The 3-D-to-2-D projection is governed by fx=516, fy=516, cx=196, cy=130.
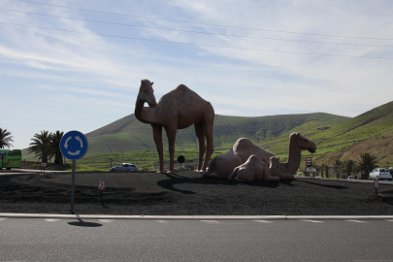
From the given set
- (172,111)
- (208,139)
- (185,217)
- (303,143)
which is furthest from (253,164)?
(185,217)

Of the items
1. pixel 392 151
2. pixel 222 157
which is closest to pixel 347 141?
pixel 392 151

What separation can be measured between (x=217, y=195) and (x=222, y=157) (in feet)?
21.9

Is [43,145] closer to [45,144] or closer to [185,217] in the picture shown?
[45,144]

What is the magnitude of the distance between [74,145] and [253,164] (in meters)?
10.4

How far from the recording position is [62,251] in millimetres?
8109

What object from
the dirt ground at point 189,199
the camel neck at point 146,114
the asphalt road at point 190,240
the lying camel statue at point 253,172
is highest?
the camel neck at point 146,114

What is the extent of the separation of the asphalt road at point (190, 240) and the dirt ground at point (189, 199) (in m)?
2.18

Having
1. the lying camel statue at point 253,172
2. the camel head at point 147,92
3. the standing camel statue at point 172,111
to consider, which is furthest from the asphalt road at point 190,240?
the standing camel statue at point 172,111

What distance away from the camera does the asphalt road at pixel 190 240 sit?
26.3 ft

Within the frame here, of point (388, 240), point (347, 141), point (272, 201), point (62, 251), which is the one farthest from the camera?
point (347, 141)

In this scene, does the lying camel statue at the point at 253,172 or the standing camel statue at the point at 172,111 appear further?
the standing camel statue at the point at 172,111

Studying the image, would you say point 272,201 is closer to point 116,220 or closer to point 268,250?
point 116,220

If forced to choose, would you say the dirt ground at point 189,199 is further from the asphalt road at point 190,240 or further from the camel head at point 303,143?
the camel head at point 303,143

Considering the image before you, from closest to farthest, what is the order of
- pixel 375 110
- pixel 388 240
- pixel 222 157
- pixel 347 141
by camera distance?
1. pixel 388 240
2. pixel 222 157
3. pixel 347 141
4. pixel 375 110
